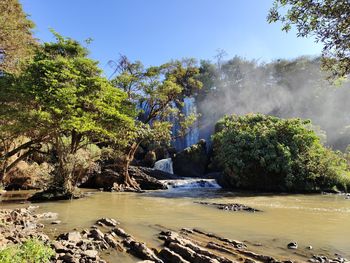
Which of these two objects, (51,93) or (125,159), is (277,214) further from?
(125,159)

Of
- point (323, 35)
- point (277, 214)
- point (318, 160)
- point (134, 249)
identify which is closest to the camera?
point (323, 35)

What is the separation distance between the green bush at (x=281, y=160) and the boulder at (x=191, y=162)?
775 cm

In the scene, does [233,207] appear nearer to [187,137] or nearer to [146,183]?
[146,183]

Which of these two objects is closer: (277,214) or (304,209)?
(277,214)

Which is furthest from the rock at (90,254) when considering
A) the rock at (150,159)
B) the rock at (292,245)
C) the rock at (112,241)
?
the rock at (150,159)

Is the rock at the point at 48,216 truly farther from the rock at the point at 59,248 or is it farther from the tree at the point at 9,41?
the tree at the point at 9,41

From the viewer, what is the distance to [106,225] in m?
10.1

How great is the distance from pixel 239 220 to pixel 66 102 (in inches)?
349

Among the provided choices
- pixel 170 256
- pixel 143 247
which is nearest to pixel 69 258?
pixel 143 247

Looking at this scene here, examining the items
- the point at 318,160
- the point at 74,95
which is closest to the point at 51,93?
the point at 74,95

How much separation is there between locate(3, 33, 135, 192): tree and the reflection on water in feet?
11.1

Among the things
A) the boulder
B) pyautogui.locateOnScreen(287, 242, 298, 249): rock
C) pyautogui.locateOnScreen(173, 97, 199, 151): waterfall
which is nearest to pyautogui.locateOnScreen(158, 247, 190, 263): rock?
pyautogui.locateOnScreen(287, 242, 298, 249): rock

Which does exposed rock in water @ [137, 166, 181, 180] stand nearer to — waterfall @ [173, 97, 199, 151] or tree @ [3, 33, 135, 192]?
waterfall @ [173, 97, 199, 151]

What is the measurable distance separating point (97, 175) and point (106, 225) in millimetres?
14090
